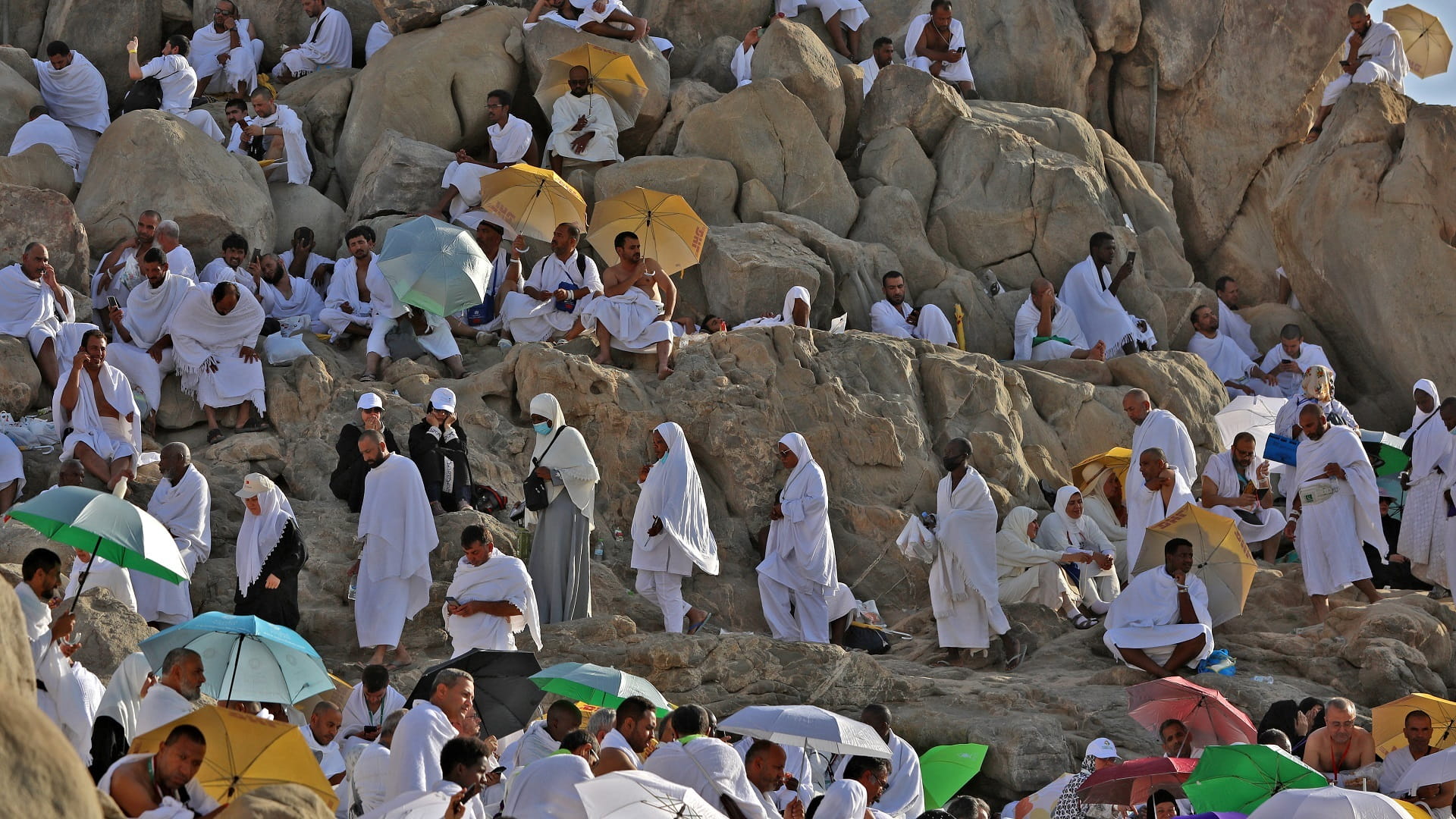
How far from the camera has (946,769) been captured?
10.2 meters

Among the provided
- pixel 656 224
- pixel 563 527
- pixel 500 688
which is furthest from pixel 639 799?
pixel 656 224

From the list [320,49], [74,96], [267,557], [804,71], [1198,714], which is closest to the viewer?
[1198,714]

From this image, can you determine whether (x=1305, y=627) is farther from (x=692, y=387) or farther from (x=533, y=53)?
(x=533, y=53)

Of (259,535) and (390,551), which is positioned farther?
(390,551)

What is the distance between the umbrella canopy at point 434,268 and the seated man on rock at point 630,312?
105cm

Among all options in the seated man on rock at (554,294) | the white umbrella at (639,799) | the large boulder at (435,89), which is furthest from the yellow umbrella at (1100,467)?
the white umbrella at (639,799)

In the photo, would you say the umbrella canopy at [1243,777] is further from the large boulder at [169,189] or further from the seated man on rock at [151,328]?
the large boulder at [169,189]

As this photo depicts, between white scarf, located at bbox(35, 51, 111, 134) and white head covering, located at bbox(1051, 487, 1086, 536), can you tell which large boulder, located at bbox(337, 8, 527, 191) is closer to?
white scarf, located at bbox(35, 51, 111, 134)

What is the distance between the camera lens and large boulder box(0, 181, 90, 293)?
1498 centimetres

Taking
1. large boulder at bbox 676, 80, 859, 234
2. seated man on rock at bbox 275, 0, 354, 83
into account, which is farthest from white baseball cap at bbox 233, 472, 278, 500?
seated man on rock at bbox 275, 0, 354, 83

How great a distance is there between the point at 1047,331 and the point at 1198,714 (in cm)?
815

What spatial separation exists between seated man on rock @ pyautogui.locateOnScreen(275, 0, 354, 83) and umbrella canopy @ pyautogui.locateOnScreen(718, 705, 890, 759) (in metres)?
13.4

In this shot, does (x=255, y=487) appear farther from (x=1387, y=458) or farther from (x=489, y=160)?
(x=1387, y=458)

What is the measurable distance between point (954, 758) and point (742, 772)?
10.7ft
